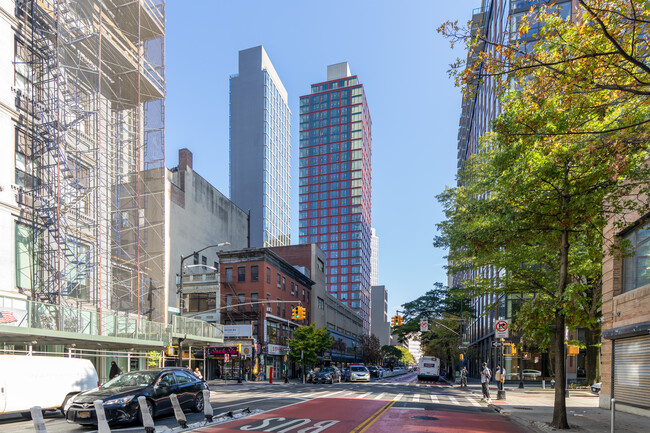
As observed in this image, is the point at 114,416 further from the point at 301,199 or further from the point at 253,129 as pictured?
the point at 301,199

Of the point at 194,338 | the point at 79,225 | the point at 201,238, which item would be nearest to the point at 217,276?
the point at 201,238

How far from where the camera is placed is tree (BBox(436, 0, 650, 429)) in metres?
8.69

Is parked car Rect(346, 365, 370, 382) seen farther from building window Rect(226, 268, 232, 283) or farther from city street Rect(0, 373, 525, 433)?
city street Rect(0, 373, 525, 433)

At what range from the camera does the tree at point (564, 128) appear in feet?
28.5

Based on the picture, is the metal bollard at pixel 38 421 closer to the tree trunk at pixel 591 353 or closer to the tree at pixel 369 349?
the tree trunk at pixel 591 353

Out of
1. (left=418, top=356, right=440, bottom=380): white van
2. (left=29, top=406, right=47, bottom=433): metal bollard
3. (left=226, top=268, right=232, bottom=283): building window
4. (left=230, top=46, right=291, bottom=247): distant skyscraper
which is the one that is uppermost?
(left=230, top=46, right=291, bottom=247): distant skyscraper

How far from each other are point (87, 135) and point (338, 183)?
118 m

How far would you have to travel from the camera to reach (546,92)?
9609 mm

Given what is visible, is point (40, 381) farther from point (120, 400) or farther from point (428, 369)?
point (428, 369)

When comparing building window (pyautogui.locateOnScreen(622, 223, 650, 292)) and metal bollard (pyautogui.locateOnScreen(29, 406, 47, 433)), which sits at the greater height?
building window (pyautogui.locateOnScreen(622, 223, 650, 292))

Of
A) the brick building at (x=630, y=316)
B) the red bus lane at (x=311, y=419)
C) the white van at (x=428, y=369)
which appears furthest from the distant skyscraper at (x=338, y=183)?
the red bus lane at (x=311, y=419)

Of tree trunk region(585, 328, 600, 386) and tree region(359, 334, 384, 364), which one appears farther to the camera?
tree region(359, 334, 384, 364)

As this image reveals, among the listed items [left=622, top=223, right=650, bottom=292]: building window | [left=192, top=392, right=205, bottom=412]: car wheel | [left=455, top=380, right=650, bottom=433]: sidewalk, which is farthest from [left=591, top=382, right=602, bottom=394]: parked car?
[left=192, top=392, right=205, bottom=412]: car wheel

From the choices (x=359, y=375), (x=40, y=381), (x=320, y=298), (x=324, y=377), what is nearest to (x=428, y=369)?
(x=359, y=375)
